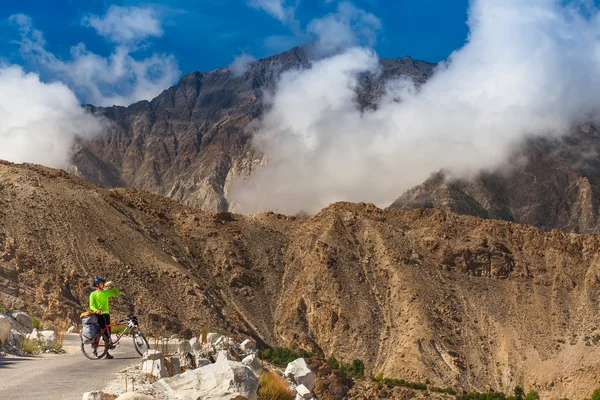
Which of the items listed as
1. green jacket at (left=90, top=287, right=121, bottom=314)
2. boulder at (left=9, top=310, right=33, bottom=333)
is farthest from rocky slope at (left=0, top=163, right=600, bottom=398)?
green jacket at (left=90, top=287, right=121, bottom=314)

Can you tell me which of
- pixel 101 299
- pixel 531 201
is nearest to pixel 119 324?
pixel 101 299

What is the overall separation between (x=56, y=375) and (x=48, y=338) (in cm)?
718

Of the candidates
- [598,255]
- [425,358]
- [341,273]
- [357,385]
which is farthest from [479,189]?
[357,385]

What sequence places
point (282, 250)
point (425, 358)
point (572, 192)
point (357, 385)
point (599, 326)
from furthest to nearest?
point (572, 192)
point (282, 250)
point (599, 326)
point (425, 358)
point (357, 385)

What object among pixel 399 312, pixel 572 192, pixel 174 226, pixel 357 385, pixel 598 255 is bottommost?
pixel 357 385

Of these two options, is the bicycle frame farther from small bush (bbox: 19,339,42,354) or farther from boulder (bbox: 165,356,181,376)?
boulder (bbox: 165,356,181,376)

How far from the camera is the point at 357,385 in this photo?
6825cm

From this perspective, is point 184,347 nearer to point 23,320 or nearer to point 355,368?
point 23,320

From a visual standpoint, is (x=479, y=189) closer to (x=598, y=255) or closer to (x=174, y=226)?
(x=598, y=255)

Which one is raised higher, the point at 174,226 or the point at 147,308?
the point at 174,226

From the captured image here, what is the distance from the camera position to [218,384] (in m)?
11.3

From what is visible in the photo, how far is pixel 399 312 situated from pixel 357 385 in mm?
23999

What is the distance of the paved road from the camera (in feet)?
40.2

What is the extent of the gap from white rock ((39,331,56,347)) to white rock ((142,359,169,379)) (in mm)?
7476
